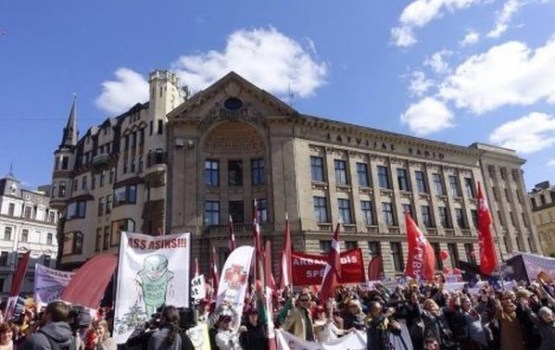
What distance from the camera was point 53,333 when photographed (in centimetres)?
446

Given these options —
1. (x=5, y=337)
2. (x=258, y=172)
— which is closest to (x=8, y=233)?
(x=258, y=172)

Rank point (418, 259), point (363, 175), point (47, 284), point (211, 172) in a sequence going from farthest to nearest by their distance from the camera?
1. point (363, 175)
2. point (211, 172)
3. point (418, 259)
4. point (47, 284)

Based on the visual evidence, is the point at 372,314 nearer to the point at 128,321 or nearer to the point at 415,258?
the point at 128,321

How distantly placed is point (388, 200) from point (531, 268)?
834 inches

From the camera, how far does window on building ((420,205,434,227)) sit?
1547 inches

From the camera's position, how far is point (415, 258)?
667 inches

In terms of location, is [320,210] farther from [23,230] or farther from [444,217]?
[23,230]

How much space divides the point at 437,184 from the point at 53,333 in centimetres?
4179

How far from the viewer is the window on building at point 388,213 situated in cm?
3709

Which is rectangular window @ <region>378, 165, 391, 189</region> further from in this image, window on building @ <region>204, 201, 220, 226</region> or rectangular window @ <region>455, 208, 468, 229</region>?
window on building @ <region>204, 201, 220, 226</region>

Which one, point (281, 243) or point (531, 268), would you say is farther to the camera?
point (281, 243)

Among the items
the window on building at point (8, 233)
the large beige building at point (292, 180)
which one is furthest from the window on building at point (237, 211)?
the window on building at point (8, 233)

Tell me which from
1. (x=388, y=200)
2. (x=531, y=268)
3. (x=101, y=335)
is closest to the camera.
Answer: (x=101, y=335)

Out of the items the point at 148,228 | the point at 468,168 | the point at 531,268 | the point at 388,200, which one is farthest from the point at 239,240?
the point at 468,168
